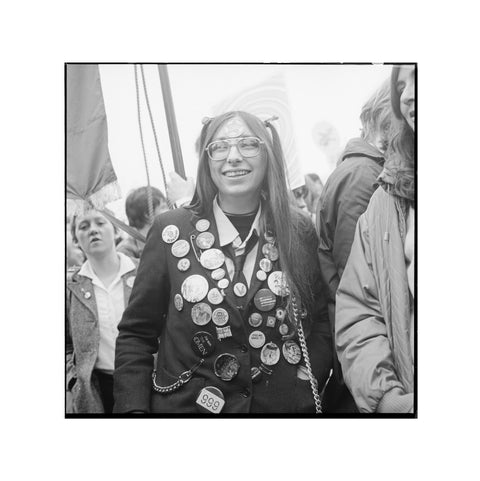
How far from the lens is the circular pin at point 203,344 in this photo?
2771 mm

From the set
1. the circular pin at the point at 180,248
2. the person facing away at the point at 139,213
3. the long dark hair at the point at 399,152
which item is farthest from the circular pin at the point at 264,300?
the long dark hair at the point at 399,152

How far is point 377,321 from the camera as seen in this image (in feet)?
9.16

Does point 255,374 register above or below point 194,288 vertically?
below

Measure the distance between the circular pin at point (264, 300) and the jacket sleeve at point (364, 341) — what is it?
30 centimetres

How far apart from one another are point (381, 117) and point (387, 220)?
0.47 metres

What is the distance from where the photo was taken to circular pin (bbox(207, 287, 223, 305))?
278 centimetres

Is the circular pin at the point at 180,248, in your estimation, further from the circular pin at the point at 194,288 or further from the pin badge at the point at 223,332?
the pin badge at the point at 223,332

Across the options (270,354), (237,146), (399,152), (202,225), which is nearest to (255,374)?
(270,354)

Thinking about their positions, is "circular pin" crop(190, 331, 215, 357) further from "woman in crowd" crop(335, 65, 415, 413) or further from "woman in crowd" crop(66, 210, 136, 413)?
"woman in crowd" crop(335, 65, 415, 413)

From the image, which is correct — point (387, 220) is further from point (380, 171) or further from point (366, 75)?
point (366, 75)

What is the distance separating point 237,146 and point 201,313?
0.76 metres

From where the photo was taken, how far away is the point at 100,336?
2.86 meters

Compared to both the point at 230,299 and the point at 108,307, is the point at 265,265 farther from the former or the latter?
the point at 108,307
